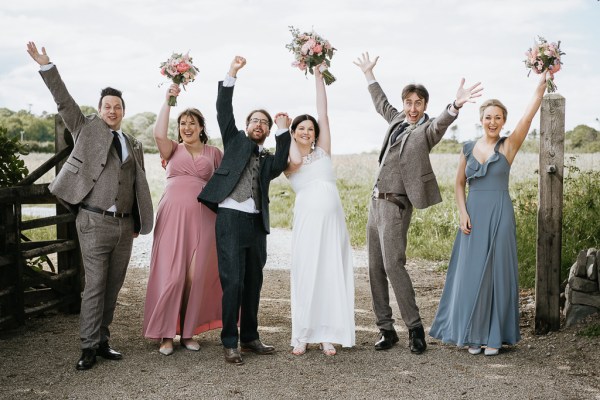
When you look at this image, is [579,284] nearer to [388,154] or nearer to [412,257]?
[388,154]

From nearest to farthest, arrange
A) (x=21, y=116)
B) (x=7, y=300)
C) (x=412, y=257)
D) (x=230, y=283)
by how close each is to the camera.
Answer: (x=230, y=283), (x=7, y=300), (x=412, y=257), (x=21, y=116)

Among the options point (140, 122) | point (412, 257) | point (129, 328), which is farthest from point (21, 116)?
point (129, 328)

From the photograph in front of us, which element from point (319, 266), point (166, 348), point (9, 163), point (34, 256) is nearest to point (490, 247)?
point (319, 266)

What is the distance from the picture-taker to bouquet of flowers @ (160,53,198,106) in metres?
5.82

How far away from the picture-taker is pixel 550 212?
656 centimetres

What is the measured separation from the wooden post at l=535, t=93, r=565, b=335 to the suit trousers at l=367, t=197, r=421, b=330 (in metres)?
1.44

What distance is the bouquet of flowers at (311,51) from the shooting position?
19.6 ft

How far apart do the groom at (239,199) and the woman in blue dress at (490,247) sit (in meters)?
1.72

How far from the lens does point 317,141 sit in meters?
6.02

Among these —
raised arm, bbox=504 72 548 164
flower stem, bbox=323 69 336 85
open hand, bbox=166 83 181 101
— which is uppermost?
flower stem, bbox=323 69 336 85

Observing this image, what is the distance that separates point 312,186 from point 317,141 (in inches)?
16.7

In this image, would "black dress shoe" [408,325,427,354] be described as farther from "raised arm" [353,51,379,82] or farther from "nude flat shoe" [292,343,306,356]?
"raised arm" [353,51,379,82]

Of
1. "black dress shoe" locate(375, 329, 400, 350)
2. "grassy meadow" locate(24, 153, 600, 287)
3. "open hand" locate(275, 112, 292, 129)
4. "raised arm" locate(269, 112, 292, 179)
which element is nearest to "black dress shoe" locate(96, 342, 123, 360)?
"raised arm" locate(269, 112, 292, 179)

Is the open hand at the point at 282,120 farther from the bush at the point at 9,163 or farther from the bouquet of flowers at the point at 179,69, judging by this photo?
the bush at the point at 9,163
